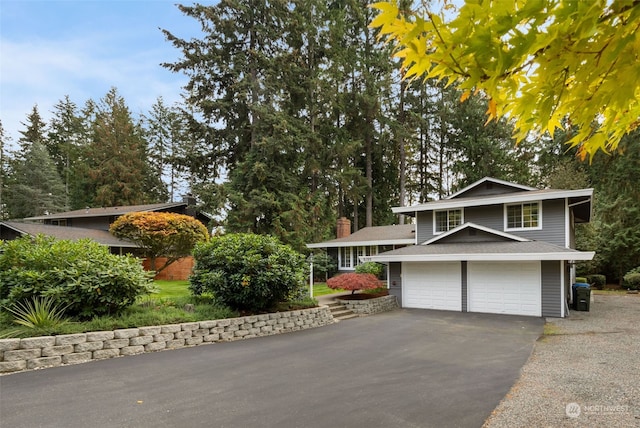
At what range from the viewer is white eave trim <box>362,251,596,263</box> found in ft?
38.3

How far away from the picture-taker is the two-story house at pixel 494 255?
1276 centimetres

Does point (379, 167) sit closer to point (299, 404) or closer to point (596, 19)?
point (299, 404)

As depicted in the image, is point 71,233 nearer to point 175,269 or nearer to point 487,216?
point 175,269

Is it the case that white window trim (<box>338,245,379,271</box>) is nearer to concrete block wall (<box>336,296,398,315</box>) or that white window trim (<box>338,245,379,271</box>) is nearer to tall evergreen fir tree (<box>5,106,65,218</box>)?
concrete block wall (<box>336,296,398,315</box>)

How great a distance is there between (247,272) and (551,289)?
35.3 ft

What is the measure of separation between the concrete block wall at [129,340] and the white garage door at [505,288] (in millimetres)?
7491

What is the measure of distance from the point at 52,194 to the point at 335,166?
29.7m

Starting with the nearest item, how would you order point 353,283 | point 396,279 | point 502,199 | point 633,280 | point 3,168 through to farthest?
point 353,283
point 502,199
point 396,279
point 633,280
point 3,168

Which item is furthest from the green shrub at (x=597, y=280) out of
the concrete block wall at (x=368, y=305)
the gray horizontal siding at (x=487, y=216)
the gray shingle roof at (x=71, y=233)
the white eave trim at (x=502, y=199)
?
the gray shingle roof at (x=71, y=233)

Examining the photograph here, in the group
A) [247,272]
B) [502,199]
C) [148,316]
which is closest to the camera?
[148,316]

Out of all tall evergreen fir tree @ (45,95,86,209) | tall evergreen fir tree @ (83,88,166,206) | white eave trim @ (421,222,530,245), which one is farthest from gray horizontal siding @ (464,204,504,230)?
tall evergreen fir tree @ (45,95,86,209)

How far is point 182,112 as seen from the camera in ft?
84.5

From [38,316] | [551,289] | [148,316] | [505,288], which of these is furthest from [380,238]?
[38,316]

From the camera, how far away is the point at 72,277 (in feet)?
Answer: 24.6
